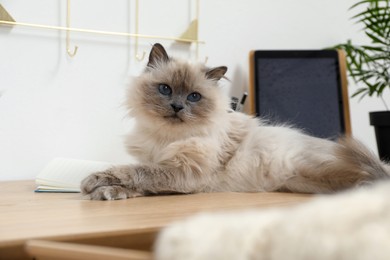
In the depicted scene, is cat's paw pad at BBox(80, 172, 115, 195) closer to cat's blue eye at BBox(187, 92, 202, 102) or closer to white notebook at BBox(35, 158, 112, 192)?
white notebook at BBox(35, 158, 112, 192)

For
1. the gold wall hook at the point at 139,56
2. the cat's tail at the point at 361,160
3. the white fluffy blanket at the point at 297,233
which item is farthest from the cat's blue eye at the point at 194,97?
the white fluffy blanket at the point at 297,233

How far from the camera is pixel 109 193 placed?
110 centimetres

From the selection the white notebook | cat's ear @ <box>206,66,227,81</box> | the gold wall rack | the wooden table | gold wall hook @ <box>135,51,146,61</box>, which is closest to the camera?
the wooden table

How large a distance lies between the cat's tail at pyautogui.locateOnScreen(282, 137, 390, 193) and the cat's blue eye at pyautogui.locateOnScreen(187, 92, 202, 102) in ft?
1.20

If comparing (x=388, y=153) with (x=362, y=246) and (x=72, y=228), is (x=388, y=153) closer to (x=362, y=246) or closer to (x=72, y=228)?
(x=72, y=228)

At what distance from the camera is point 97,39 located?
70.5 inches

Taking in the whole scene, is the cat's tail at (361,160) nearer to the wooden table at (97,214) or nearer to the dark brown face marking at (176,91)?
the wooden table at (97,214)

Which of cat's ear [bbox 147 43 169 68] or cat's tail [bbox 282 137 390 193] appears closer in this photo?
cat's tail [bbox 282 137 390 193]

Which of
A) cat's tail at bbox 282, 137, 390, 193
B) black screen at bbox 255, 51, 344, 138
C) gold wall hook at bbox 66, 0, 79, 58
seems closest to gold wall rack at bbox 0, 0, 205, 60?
gold wall hook at bbox 66, 0, 79, 58

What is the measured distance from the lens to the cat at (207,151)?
1180mm

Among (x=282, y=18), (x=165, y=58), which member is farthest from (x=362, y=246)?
(x=282, y=18)

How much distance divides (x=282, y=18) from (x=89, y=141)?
1.15 meters

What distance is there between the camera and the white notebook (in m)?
1.28

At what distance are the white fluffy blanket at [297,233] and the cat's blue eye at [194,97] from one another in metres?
0.97
